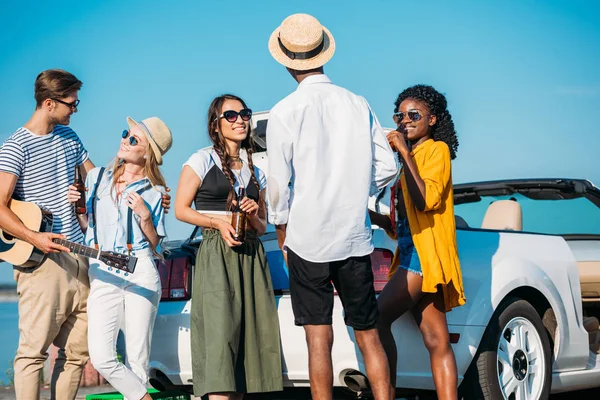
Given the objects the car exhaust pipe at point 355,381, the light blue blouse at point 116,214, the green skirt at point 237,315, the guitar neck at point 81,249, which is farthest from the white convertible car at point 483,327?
the guitar neck at point 81,249

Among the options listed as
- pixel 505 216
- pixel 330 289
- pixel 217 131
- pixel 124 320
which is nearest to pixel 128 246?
pixel 124 320

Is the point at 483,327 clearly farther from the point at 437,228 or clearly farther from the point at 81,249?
the point at 81,249

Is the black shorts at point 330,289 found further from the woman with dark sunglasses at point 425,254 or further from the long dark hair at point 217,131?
the long dark hair at point 217,131

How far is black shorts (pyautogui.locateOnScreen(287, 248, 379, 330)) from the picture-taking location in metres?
4.80

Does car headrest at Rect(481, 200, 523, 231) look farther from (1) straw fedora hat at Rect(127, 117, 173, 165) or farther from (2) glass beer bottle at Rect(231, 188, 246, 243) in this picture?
(1) straw fedora hat at Rect(127, 117, 173, 165)

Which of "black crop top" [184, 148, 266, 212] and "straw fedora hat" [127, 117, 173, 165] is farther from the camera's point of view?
"straw fedora hat" [127, 117, 173, 165]

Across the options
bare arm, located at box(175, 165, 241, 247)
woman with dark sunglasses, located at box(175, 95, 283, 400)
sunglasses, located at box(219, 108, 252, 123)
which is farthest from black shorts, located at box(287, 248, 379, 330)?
sunglasses, located at box(219, 108, 252, 123)

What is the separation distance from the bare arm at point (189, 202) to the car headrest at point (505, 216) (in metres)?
2.77

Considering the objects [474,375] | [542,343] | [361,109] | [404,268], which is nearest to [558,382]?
[542,343]

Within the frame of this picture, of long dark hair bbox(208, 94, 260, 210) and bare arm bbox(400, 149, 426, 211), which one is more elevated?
long dark hair bbox(208, 94, 260, 210)

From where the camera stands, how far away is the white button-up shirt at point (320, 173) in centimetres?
474

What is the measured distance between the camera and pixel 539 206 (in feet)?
26.0

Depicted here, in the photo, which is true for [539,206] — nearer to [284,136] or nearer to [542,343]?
[542,343]

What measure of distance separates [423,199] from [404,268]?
16.8 inches
